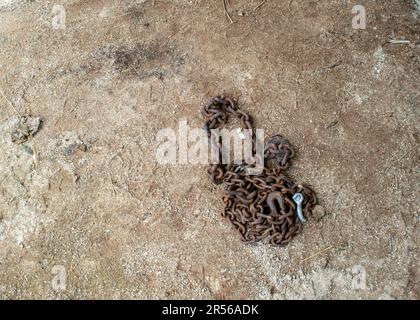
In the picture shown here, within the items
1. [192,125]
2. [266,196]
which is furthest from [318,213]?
[192,125]

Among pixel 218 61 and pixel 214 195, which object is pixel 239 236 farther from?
pixel 218 61

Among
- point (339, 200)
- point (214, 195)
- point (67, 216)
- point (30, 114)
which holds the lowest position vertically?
point (339, 200)

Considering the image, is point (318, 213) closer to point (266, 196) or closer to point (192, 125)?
point (266, 196)

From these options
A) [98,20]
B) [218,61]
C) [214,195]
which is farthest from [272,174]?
[98,20]

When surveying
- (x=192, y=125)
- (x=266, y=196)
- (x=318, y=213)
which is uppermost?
(x=192, y=125)

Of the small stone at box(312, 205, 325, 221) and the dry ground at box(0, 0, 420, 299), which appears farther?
the small stone at box(312, 205, 325, 221)

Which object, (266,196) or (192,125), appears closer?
(266,196)
